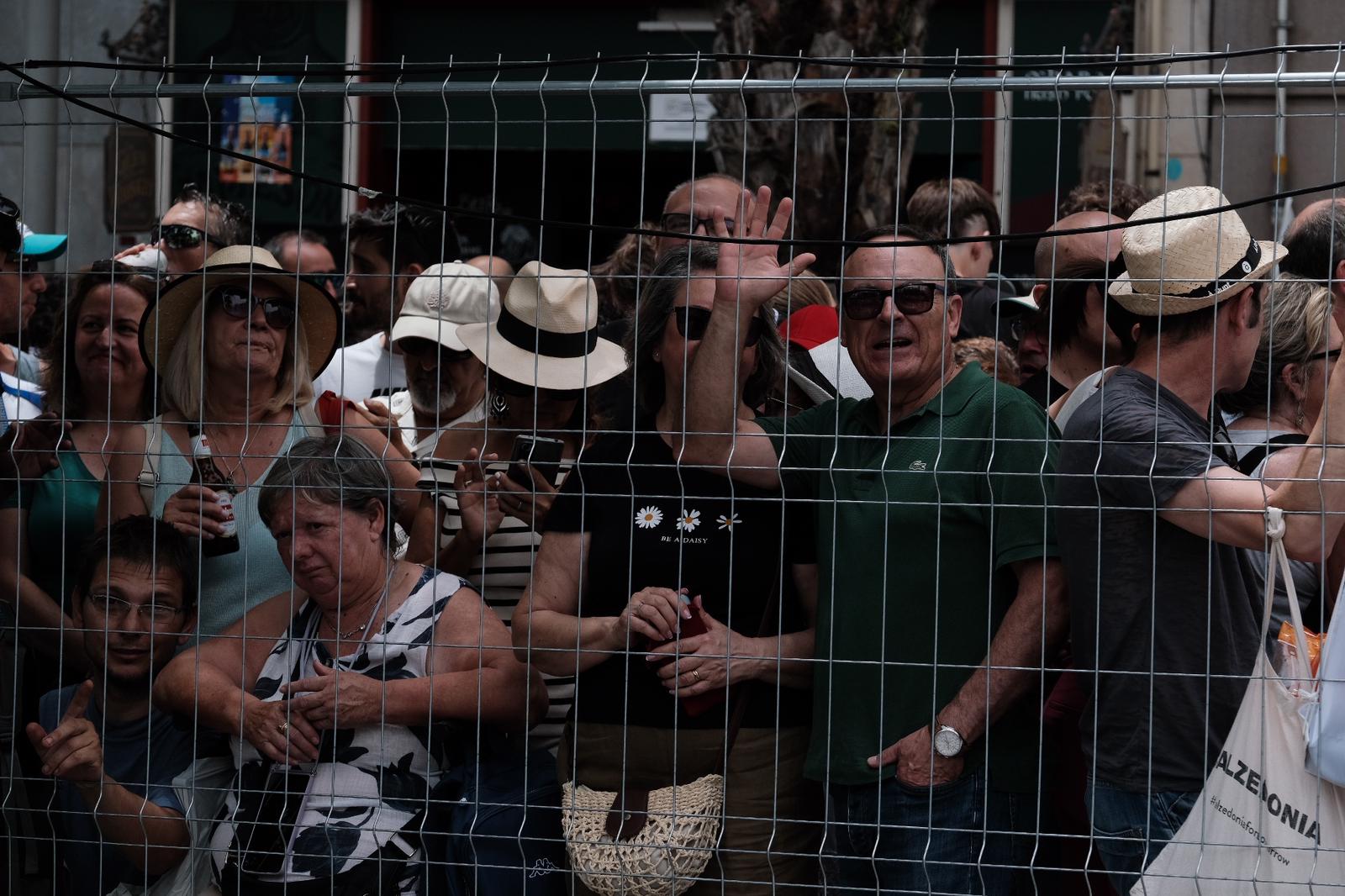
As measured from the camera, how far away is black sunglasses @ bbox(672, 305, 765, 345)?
322cm

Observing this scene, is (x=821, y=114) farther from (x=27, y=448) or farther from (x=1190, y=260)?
(x=27, y=448)

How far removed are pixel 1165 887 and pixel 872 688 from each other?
0.64 m

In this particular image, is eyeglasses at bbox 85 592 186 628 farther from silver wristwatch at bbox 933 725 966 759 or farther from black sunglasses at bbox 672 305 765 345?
silver wristwatch at bbox 933 725 966 759

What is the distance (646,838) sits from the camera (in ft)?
9.87

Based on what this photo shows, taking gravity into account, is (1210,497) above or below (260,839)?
above

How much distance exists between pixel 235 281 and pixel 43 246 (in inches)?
32.4

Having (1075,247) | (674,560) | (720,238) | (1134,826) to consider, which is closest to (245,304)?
(674,560)

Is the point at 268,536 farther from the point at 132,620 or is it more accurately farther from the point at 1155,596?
the point at 1155,596

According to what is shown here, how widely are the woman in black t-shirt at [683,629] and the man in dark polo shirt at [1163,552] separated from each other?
593 mm

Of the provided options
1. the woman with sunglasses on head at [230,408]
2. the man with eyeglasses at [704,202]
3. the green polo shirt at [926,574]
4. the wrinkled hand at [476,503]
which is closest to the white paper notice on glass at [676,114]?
the man with eyeglasses at [704,202]

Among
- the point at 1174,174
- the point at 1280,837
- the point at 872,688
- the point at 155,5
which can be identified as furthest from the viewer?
the point at 155,5

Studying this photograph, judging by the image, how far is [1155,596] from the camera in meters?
2.83

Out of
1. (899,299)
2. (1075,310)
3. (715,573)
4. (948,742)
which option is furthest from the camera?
(1075,310)

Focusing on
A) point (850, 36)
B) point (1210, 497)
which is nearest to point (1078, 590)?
point (1210, 497)
